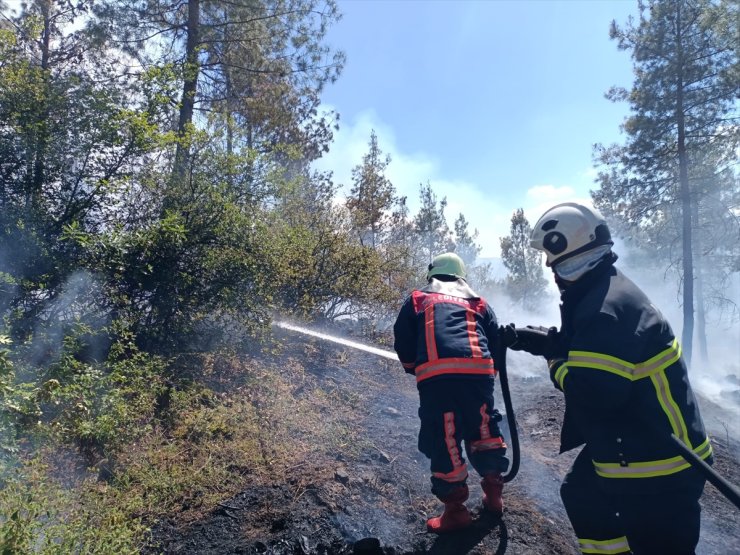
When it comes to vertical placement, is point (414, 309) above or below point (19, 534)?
above

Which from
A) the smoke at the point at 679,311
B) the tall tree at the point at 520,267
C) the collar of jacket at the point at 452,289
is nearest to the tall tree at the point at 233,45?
the collar of jacket at the point at 452,289

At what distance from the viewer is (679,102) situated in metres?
16.1

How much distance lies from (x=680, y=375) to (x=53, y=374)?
4423 millimetres

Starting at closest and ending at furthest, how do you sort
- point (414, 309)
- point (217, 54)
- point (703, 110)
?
point (414, 309), point (217, 54), point (703, 110)

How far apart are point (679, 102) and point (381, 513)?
1717 centimetres

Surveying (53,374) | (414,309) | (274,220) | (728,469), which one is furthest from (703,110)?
(53,374)

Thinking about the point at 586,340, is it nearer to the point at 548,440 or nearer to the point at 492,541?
the point at 492,541

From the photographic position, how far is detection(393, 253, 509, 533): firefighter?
345 centimetres

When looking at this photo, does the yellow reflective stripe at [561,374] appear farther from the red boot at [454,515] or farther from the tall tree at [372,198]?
the tall tree at [372,198]

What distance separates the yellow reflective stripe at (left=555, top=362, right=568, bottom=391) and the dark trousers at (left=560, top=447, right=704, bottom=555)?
20.0 inches

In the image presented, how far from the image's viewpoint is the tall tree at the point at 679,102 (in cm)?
1547

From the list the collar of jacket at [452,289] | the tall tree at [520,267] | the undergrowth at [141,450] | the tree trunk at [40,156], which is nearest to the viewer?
the undergrowth at [141,450]

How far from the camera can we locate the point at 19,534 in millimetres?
2352

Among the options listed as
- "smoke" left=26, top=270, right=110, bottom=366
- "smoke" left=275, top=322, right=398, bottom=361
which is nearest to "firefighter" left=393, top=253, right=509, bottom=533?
"smoke" left=26, top=270, right=110, bottom=366
